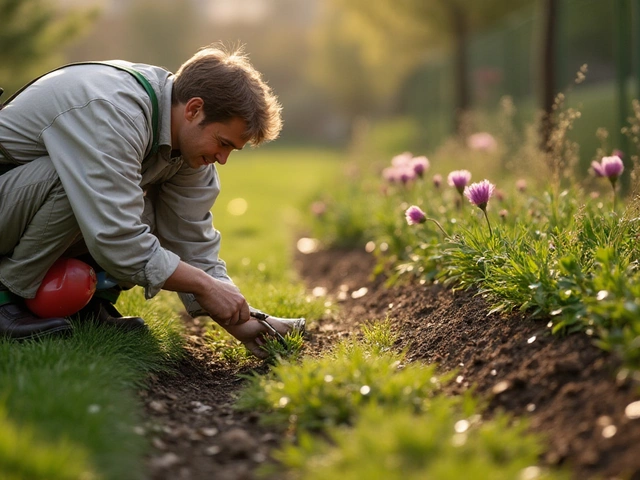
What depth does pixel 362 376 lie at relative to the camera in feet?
8.36

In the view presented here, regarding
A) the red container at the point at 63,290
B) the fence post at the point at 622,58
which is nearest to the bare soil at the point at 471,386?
the red container at the point at 63,290

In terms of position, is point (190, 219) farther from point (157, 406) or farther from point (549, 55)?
point (549, 55)

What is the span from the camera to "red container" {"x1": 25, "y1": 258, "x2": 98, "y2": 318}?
3.20m

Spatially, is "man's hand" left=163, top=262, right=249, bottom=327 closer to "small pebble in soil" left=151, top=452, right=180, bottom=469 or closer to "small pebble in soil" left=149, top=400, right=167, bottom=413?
"small pebble in soil" left=149, top=400, right=167, bottom=413

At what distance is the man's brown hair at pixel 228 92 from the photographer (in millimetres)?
3094

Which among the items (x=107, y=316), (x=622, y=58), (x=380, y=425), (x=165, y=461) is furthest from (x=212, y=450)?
(x=622, y=58)

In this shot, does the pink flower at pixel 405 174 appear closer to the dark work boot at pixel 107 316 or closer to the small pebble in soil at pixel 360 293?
the small pebble in soil at pixel 360 293

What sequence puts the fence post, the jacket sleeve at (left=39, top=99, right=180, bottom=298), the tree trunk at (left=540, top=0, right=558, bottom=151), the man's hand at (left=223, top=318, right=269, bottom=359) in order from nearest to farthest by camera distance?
the jacket sleeve at (left=39, top=99, right=180, bottom=298), the man's hand at (left=223, top=318, right=269, bottom=359), the fence post, the tree trunk at (left=540, top=0, right=558, bottom=151)

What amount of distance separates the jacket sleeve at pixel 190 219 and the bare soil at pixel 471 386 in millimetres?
447

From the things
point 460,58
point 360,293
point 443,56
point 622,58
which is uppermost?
point 622,58

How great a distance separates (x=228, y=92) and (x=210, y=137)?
220mm

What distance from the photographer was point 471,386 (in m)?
2.65

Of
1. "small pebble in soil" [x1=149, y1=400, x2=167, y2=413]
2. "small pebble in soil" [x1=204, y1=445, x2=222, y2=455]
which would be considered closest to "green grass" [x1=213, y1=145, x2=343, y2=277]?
"small pebble in soil" [x1=149, y1=400, x2=167, y2=413]

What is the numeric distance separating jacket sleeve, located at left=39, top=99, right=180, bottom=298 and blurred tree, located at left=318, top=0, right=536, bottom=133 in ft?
31.0
